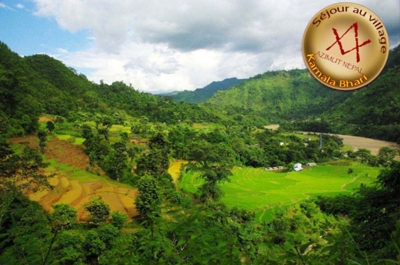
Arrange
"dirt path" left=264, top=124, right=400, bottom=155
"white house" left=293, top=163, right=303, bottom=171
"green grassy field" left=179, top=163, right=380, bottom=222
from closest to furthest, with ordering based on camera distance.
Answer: "green grassy field" left=179, top=163, right=380, bottom=222 → "white house" left=293, top=163, right=303, bottom=171 → "dirt path" left=264, top=124, right=400, bottom=155

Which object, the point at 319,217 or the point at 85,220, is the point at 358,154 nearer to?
the point at 319,217

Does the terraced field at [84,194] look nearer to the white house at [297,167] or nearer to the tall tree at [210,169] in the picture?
the tall tree at [210,169]

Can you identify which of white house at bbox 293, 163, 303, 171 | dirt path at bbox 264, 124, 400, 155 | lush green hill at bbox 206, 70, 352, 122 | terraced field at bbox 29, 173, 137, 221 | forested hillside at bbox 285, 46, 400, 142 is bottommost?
white house at bbox 293, 163, 303, 171

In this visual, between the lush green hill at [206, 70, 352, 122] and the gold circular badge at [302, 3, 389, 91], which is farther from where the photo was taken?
the lush green hill at [206, 70, 352, 122]

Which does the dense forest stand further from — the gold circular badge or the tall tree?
the gold circular badge

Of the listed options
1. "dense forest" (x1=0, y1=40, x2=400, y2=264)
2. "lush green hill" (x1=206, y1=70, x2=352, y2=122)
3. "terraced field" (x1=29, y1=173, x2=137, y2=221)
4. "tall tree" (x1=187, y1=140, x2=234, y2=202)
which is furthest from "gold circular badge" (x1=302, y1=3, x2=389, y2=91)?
"lush green hill" (x1=206, y1=70, x2=352, y2=122)

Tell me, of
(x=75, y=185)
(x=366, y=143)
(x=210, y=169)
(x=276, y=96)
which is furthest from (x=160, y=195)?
(x=276, y=96)

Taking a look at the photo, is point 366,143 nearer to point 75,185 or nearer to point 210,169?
point 210,169

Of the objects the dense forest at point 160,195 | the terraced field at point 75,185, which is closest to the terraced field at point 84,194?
the terraced field at point 75,185
